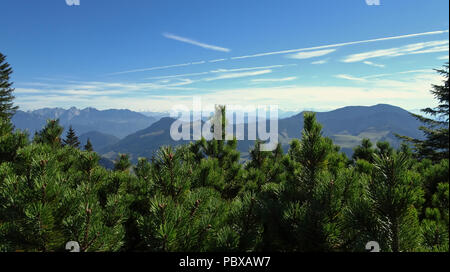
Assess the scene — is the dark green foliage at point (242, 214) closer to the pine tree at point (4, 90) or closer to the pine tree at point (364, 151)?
the pine tree at point (364, 151)

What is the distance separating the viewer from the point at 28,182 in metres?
1.96

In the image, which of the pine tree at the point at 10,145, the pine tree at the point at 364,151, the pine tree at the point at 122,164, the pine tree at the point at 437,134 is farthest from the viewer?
the pine tree at the point at 437,134

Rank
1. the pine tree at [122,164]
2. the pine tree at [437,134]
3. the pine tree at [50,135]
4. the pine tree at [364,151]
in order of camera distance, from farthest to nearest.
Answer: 1. the pine tree at [437,134]
2. the pine tree at [122,164]
3. the pine tree at [364,151]
4. the pine tree at [50,135]

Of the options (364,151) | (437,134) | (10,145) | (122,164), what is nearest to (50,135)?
(10,145)

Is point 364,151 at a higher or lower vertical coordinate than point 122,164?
higher

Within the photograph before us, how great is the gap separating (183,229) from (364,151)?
228 inches

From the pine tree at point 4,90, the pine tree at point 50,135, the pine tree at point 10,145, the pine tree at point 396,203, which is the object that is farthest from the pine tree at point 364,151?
the pine tree at point 4,90

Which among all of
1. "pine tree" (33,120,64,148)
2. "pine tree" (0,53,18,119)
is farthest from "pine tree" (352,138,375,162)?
"pine tree" (0,53,18,119)

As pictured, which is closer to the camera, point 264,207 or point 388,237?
point 388,237

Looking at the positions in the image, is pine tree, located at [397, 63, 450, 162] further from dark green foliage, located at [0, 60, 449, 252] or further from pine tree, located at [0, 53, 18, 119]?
pine tree, located at [0, 53, 18, 119]

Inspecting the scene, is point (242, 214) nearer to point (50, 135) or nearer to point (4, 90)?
point (50, 135)

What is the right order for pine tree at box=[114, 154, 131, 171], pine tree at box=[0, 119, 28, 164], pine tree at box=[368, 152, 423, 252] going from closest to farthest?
1. pine tree at box=[368, 152, 423, 252]
2. pine tree at box=[0, 119, 28, 164]
3. pine tree at box=[114, 154, 131, 171]
